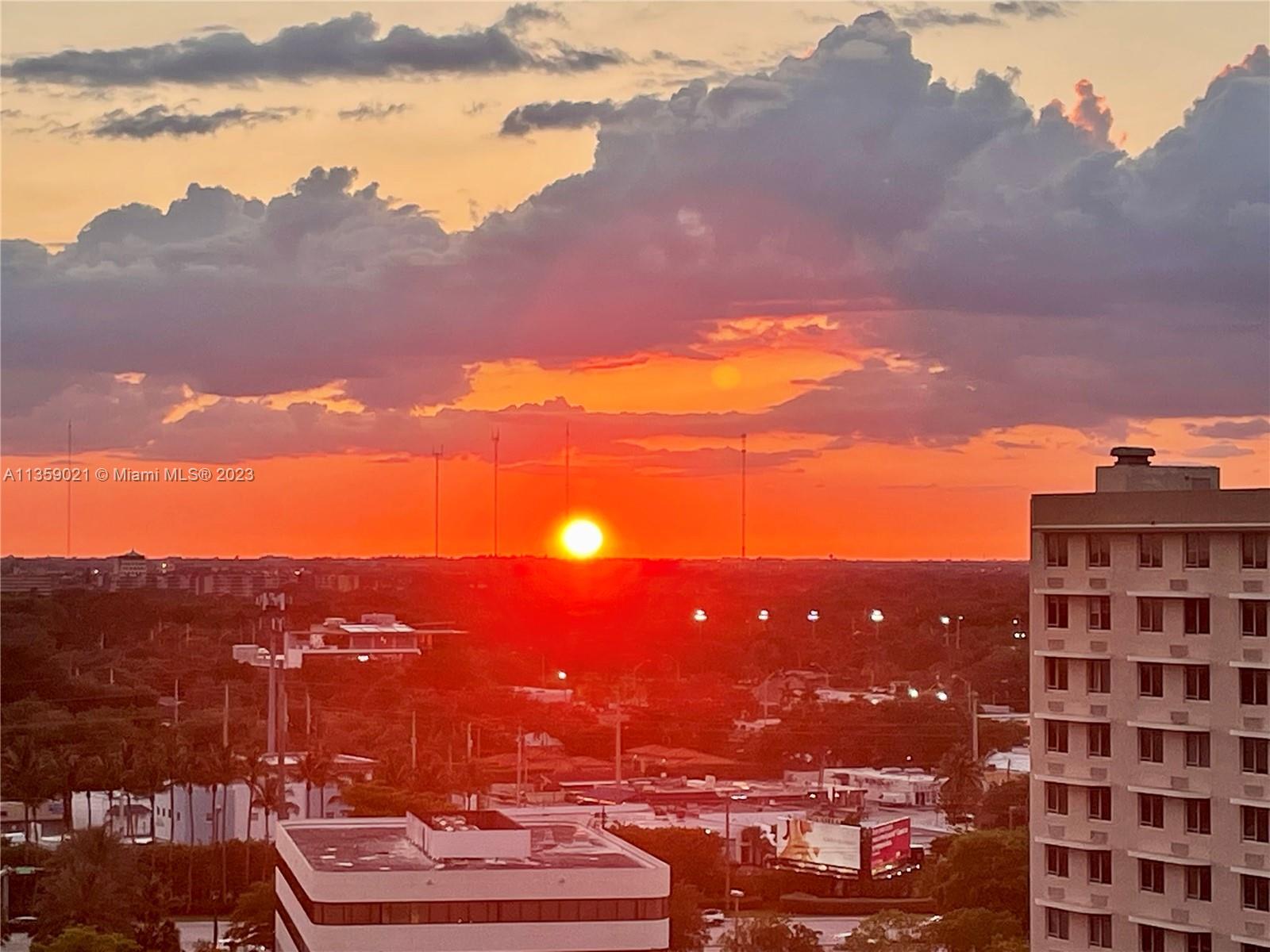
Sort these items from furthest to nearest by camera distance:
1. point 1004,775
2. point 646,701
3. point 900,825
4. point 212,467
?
point 646,701 < point 1004,775 < point 900,825 < point 212,467

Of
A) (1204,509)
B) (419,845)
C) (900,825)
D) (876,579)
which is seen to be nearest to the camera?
(1204,509)

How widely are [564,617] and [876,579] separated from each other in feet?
7.37

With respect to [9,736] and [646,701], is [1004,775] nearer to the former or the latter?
[646,701]

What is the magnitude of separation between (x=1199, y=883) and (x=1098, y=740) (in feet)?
1.01

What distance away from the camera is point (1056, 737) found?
3.24 m

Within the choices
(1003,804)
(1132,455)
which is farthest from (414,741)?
(1132,455)

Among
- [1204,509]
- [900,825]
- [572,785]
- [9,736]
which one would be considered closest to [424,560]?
[572,785]

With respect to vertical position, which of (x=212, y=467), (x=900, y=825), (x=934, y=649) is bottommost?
(x=900, y=825)

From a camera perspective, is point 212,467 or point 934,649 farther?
point 934,649

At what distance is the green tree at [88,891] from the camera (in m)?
7.61

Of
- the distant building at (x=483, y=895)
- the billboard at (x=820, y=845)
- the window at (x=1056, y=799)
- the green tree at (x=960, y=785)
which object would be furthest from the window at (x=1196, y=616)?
the green tree at (x=960, y=785)

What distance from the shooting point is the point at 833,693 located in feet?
42.0

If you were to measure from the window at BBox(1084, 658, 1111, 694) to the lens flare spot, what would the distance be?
7.07 meters

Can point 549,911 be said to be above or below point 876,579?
below
